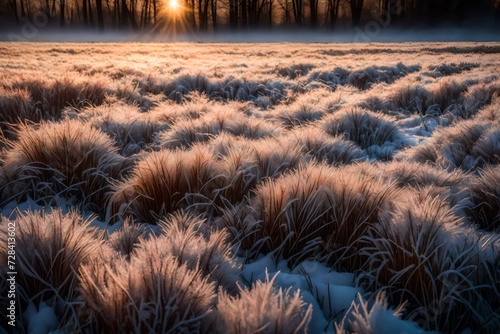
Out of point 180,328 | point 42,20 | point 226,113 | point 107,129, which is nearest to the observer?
point 180,328

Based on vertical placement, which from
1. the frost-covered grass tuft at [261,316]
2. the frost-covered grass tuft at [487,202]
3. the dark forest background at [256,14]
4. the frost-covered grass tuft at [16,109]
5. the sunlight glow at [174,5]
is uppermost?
the sunlight glow at [174,5]

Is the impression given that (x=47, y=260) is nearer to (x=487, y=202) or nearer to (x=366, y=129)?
(x=487, y=202)

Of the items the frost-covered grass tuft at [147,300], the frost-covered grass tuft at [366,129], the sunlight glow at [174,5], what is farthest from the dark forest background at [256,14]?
the frost-covered grass tuft at [147,300]

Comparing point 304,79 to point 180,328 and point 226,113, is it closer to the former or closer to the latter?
point 226,113

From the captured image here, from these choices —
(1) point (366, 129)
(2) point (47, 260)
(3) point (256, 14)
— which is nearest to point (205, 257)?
(2) point (47, 260)

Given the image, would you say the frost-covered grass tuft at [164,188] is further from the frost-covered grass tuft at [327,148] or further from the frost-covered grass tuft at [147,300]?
the frost-covered grass tuft at [327,148]

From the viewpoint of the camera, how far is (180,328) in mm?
891

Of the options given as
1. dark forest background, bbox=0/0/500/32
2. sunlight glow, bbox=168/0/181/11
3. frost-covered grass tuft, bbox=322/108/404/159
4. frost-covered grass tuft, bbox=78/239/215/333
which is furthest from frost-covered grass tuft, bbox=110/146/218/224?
sunlight glow, bbox=168/0/181/11

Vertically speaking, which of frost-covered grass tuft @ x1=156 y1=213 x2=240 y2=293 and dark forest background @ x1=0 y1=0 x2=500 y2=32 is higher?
dark forest background @ x1=0 y1=0 x2=500 y2=32

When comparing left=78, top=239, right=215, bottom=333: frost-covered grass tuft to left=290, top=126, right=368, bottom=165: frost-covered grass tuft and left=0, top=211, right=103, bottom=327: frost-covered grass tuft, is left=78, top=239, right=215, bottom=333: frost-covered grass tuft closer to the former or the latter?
left=0, top=211, right=103, bottom=327: frost-covered grass tuft

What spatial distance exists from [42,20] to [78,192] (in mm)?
75820

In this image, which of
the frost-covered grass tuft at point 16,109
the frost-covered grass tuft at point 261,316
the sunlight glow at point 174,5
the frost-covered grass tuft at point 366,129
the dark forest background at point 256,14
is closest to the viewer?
the frost-covered grass tuft at point 261,316

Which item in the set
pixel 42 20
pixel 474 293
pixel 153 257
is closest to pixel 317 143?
pixel 474 293

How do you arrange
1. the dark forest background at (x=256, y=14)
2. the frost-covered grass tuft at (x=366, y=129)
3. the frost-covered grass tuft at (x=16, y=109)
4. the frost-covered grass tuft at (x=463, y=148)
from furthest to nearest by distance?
the dark forest background at (x=256, y=14) → the frost-covered grass tuft at (x=366, y=129) → the frost-covered grass tuft at (x=16, y=109) → the frost-covered grass tuft at (x=463, y=148)
